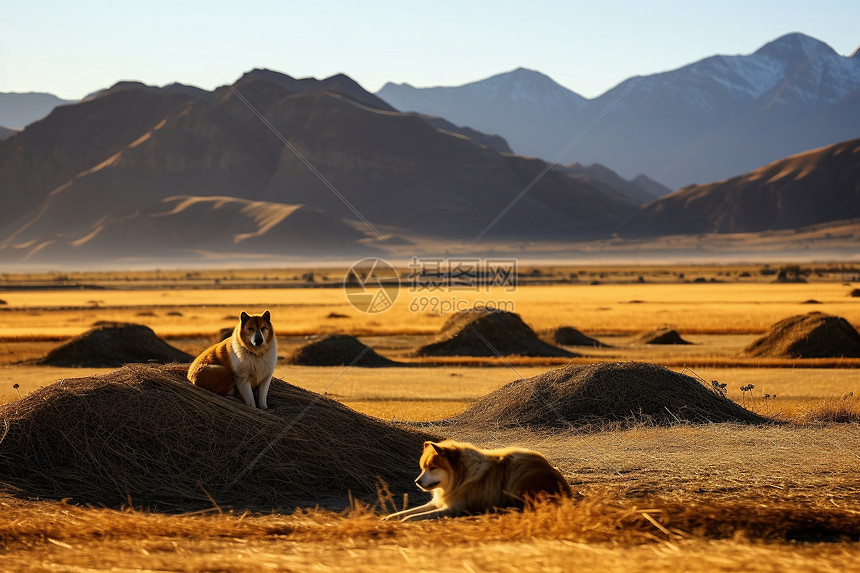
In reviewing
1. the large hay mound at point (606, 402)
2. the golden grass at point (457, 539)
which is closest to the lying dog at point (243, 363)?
the golden grass at point (457, 539)

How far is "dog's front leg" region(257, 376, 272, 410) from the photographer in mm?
12125

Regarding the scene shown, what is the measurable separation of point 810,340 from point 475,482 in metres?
27.9

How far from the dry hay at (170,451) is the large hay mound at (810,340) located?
24.8m

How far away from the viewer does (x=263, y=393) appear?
12258mm

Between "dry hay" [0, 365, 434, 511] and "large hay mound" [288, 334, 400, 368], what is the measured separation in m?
20.1

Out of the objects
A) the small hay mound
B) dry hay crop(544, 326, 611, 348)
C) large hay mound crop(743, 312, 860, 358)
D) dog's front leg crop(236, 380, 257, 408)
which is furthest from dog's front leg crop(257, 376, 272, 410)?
the small hay mound

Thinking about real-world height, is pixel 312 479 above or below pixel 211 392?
below

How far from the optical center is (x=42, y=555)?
786cm

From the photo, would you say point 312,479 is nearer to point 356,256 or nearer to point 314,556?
point 314,556

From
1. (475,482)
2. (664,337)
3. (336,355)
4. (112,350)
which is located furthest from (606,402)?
(664,337)

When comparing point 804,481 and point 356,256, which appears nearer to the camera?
point 804,481

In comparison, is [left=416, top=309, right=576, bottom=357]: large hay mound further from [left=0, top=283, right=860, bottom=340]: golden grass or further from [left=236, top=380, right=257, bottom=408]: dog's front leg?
[left=236, top=380, right=257, bottom=408]: dog's front leg

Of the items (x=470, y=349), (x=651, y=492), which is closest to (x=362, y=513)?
(x=651, y=492)

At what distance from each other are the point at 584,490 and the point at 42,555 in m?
5.54
